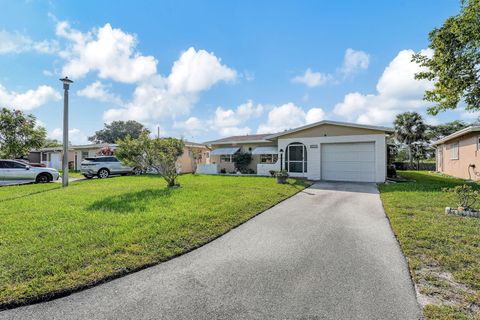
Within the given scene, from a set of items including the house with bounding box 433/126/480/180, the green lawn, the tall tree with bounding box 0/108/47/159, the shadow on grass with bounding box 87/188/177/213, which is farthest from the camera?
the tall tree with bounding box 0/108/47/159

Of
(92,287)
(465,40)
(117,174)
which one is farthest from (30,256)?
(117,174)

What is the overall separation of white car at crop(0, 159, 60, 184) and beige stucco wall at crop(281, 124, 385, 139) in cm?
1639

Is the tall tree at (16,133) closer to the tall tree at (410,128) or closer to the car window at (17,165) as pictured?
the car window at (17,165)

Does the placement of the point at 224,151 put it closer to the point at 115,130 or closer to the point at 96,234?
the point at 96,234

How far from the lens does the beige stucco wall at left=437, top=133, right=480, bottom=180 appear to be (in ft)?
51.3

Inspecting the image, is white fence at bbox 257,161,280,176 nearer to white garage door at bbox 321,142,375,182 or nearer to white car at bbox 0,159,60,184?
white garage door at bbox 321,142,375,182

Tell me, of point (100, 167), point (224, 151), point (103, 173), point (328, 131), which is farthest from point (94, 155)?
point (328, 131)

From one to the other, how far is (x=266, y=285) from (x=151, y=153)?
9.51 metres

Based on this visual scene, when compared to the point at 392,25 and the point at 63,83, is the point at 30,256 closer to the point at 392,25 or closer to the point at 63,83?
the point at 63,83

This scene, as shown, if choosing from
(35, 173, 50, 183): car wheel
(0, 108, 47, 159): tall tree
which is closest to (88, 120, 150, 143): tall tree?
(0, 108, 47, 159): tall tree

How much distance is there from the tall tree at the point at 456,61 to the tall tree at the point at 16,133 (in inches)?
1195

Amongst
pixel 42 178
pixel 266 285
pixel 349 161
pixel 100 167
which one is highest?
pixel 349 161

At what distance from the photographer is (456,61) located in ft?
30.4

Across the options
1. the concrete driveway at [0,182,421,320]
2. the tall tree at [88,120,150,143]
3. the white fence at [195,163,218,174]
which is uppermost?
the tall tree at [88,120,150,143]
